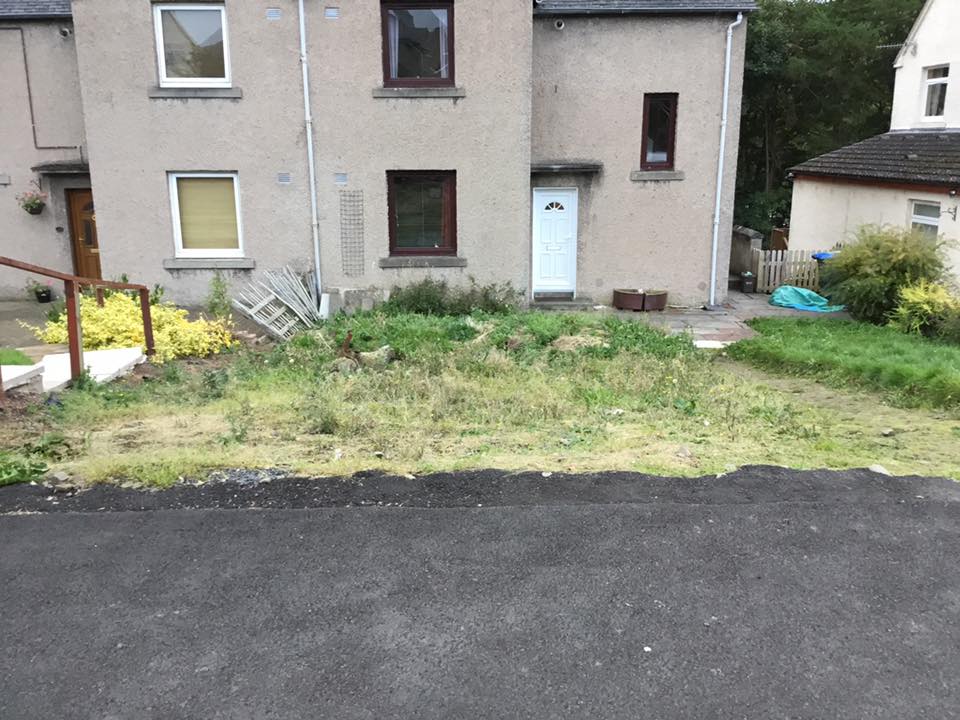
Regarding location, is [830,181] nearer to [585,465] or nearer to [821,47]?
[821,47]

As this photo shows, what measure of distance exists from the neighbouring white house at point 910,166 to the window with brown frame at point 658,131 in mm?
5400

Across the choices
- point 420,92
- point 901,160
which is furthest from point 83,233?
point 901,160

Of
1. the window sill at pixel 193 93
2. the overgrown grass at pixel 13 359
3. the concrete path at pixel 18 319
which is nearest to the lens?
the overgrown grass at pixel 13 359

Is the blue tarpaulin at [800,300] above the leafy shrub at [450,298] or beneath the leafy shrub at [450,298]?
beneath

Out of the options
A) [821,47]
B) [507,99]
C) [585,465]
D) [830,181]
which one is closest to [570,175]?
[507,99]

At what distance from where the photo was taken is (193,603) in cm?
420

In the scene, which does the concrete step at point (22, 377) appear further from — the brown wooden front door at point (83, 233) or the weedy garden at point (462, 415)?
the brown wooden front door at point (83, 233)

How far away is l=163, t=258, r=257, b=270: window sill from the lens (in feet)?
46.8

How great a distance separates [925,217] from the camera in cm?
1716

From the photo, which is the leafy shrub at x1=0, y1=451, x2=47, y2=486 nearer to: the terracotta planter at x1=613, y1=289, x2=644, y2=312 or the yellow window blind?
the yellow window blind

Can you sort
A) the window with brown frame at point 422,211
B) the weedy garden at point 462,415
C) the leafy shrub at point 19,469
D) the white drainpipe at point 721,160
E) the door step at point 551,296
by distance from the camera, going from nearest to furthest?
the leafy shrub at point 19,469 → the weedy garden at point 462,415 → the window with brown frame at point 422,211 → the white drainpipe at point 721,160 → the door step at point 551,296

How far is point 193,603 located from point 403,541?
1.25 m

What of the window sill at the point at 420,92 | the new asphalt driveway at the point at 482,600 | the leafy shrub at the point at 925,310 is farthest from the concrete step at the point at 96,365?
the leafy shrub at the point at 925,310

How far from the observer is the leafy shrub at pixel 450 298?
14500 mm
